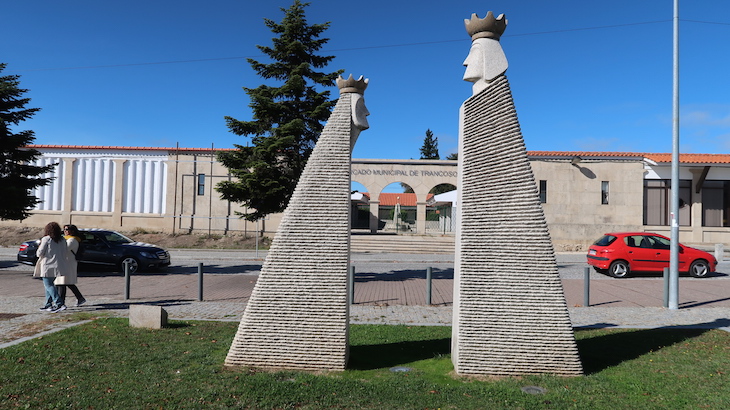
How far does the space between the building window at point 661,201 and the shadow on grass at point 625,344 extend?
22432mm

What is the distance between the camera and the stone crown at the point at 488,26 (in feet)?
17.2

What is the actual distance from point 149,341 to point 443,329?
4.47 m

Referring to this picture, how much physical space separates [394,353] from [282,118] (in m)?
8.40

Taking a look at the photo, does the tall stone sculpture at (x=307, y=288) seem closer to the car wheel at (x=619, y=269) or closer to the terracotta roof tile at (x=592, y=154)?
the car wheel at (x=619, y=269)

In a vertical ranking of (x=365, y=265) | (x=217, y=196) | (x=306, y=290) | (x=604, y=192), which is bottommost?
(x=365, y=265)

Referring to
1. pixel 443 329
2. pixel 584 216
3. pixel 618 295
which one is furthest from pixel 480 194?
pixel 584 216

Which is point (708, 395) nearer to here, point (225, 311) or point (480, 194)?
point (480, 194)

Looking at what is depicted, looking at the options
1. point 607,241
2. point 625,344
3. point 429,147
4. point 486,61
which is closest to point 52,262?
point 486,61

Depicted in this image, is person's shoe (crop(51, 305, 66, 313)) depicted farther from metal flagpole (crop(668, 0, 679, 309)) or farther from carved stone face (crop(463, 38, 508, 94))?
metal flagpole (crop(668, 0, 679, 309))

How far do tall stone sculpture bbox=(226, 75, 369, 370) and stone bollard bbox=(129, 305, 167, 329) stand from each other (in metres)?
2.36

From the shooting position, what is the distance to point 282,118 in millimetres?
12492

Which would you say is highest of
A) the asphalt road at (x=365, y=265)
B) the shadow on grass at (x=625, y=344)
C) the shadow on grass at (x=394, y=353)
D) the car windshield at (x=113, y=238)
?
the car windshield at (x=113, y=238)

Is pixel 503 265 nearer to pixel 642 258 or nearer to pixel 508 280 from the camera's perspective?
pixel 508 280

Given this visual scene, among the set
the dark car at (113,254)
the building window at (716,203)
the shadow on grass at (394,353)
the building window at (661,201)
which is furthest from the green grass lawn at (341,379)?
the building window at (716,203)
